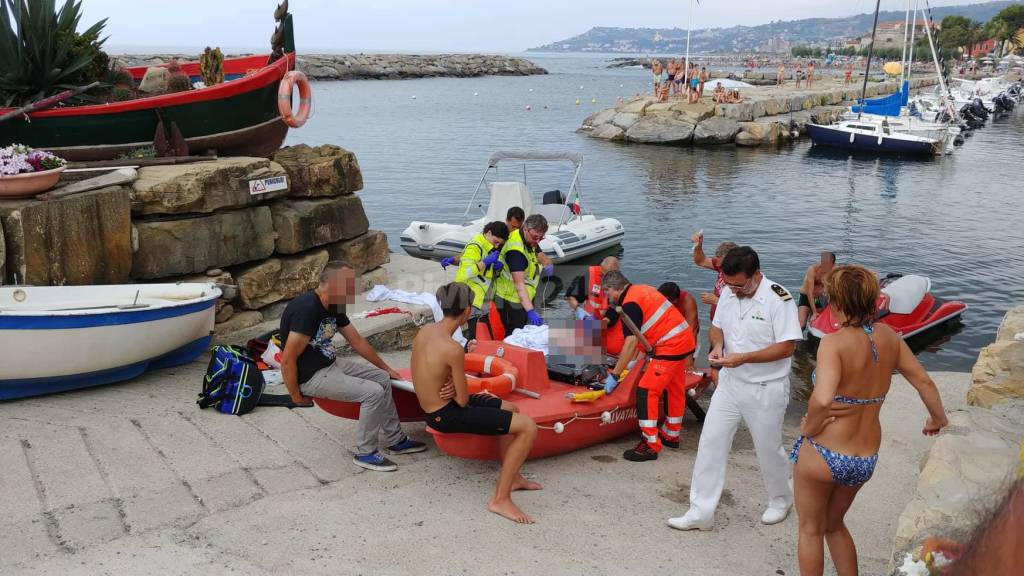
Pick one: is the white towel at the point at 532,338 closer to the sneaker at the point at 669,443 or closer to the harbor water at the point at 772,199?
the sneaker at the point at 669,443

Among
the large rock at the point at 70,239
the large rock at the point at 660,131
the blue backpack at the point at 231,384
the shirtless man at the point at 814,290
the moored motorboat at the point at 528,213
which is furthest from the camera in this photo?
the large rock at the point at 660,131

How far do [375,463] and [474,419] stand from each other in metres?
1.08

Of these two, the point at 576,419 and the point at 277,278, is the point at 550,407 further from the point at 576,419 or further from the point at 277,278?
the point at 277,278

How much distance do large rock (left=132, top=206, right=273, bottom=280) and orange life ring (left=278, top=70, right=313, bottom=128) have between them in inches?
58.4

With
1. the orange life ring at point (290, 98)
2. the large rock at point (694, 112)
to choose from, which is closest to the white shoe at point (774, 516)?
the orange life ring at point (290, 98)

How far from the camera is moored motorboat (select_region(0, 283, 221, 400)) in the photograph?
6500 mm

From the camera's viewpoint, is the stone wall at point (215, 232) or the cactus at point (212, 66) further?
the cactus at point (212, 66)

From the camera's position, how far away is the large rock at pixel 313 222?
951 cm

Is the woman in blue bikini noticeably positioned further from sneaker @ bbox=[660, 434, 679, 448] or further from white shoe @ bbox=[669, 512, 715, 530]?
sneaker @ bbox=[660, 434, 679, 448]

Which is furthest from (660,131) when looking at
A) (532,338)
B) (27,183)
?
(27,183)

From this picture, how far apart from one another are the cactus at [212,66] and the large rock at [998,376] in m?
9.55

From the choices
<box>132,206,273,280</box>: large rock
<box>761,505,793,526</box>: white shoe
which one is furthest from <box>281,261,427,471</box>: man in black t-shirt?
<box>132,206,273,280</box>: large rock

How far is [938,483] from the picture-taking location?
413 centimetres

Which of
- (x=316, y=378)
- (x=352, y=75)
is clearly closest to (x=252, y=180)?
(x=316, y=378)
